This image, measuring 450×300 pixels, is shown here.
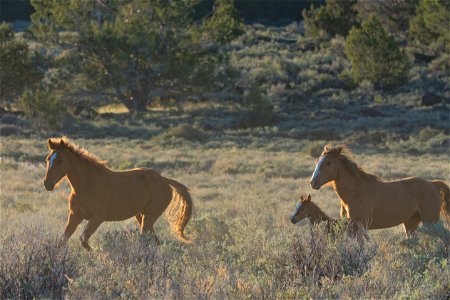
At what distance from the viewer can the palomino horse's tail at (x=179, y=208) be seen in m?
9.10

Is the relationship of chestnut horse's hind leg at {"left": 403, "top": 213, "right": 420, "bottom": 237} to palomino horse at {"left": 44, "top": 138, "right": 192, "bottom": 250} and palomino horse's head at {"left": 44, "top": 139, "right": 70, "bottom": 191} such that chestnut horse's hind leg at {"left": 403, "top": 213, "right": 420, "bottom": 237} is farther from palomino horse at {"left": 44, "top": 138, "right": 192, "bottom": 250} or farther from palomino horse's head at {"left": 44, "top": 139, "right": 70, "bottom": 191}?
palomino horse's head at {"left": 44, "top": 139, "right": 70, "bottom": 191}

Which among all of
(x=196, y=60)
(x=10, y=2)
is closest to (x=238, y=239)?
(x=196, y=60)

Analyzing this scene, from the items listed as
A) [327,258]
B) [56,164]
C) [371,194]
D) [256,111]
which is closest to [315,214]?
[371,194]

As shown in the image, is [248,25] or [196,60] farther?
[248,25]

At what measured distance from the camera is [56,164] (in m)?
7.98

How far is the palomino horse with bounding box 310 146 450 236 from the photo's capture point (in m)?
8.44

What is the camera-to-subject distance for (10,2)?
7194 cm

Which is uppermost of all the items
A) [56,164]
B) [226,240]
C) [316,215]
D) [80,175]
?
[56,164]

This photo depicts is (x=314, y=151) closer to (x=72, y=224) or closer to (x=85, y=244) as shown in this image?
(x=72, y=224)

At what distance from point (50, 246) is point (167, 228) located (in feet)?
15.1

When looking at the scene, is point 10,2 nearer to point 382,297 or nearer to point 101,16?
point 101,16

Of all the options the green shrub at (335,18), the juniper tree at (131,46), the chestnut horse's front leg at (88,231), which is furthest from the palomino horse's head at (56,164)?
the green shrub at (335,18)

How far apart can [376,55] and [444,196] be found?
33091 mm

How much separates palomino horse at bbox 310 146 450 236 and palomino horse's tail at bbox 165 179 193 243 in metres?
1.73
